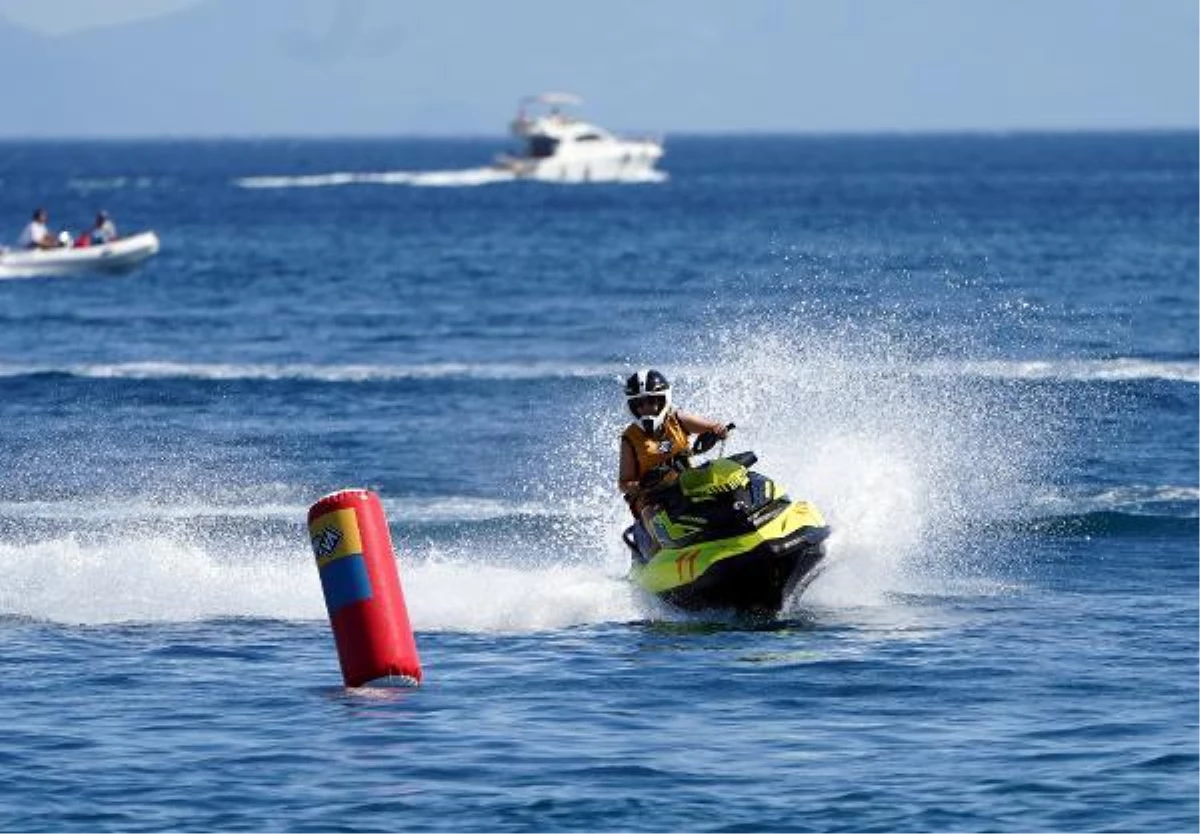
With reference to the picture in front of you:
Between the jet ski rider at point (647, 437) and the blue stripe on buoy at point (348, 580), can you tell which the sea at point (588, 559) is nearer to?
the blue stripe on buoy at point (348, 580)

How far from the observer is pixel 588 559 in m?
22.6

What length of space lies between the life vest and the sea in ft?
3.40

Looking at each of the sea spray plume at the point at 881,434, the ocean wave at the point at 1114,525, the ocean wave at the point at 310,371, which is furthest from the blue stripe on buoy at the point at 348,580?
the ocean wave at the point at 310,371

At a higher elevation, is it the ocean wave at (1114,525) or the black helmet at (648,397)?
the black helmet at (648,397)

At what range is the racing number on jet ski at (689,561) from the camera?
18.2m

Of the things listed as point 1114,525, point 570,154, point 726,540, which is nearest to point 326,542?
point 726,540

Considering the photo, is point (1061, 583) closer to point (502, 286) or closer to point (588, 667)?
point (588, 667)

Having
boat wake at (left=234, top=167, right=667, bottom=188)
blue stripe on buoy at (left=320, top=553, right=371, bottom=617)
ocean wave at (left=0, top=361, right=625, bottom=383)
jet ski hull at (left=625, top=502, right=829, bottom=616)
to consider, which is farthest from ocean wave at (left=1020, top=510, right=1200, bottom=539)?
boat wake at (left=234, top=167, right=667, bottom=188)

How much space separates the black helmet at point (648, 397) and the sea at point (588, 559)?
52.4 inches

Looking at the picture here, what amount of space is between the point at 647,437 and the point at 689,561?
1.17 metres

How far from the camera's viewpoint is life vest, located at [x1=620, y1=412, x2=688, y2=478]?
18953 millimetres

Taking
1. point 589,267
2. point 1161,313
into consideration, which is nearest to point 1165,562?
point 1161,313

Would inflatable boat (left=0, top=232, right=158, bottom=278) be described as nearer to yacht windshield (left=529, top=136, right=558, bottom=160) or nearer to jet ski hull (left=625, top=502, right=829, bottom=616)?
jet ski hull (left=625, top=502, right=829, bottom=616)

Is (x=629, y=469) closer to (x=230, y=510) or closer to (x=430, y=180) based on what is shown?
(x=230, y=510)
